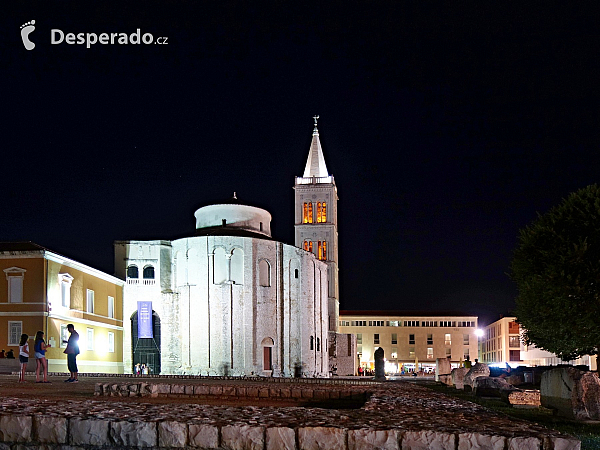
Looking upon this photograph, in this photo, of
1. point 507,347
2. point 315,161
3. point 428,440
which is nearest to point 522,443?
point 428,440

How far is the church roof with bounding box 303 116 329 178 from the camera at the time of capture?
79.6 meters

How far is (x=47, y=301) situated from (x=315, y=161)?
48.2 meters

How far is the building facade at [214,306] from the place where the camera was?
48531mm

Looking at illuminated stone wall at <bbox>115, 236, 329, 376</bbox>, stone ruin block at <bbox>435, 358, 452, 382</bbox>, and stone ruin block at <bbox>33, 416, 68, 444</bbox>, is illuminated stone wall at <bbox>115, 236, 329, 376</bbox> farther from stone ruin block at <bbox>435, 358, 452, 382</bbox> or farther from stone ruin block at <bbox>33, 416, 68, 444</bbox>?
stone ruin block at <bbox>33, 416, 68, 444</bbox>

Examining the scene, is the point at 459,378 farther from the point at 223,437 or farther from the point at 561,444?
the point at 223,437

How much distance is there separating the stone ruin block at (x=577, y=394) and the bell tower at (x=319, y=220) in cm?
6362

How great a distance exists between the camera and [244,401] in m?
11.3

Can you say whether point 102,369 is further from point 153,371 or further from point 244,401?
point 244,401

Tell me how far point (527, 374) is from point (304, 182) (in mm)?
51702

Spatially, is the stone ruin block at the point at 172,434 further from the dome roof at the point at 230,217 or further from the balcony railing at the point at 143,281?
the dome roof at the point at 230,217

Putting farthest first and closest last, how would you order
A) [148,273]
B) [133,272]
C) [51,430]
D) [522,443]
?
1. [133,272]
2. [148,273]
3. [51,430]
4. [522,443]

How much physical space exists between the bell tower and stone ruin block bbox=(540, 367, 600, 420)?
63621 mm

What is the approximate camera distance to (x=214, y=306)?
160ft

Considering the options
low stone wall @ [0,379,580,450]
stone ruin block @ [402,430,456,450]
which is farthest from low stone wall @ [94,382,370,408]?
stone ruin block @ [402,430,456,450]
